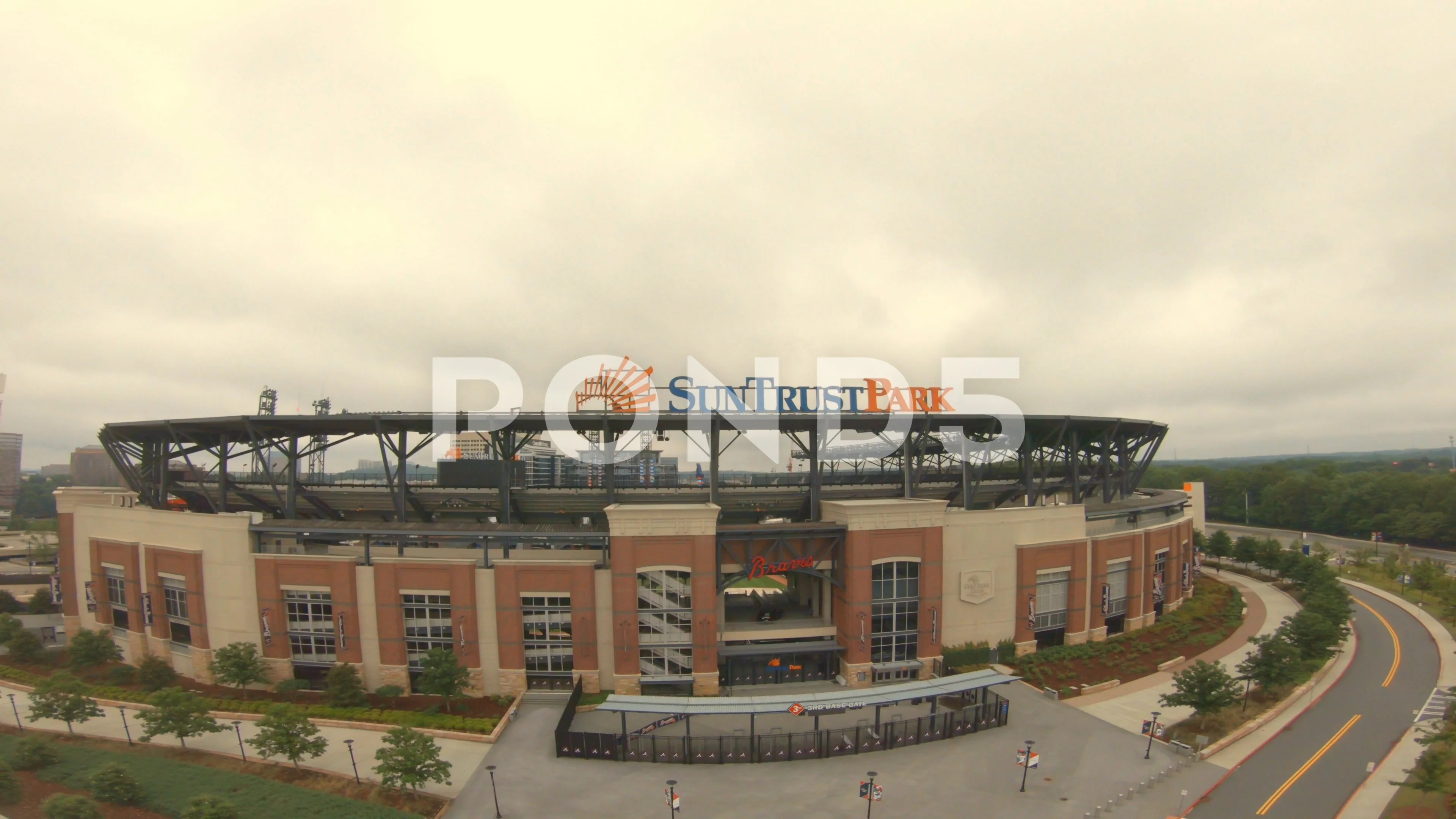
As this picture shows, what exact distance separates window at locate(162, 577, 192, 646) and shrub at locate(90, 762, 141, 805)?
63.0ft

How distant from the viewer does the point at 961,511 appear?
47.4 metres

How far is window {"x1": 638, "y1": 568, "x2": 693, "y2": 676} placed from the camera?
140 ft

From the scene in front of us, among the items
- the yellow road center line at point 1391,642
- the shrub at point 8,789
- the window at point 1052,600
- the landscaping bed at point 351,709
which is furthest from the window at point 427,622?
the yellow road center line at point 1391,642

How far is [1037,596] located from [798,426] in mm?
24226

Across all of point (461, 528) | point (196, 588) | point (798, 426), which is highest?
point (798, 426)

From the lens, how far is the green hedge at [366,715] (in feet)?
124

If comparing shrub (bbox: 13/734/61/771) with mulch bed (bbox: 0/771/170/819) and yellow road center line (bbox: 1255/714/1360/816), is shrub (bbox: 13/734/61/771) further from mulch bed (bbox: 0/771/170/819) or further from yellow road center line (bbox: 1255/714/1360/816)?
yellow road center line (bbox: 1255/714/1360/816)

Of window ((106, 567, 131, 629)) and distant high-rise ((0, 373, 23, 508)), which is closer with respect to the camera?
window ((106, 567, 131, 629))

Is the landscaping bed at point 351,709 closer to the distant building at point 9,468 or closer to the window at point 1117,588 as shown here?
the window at point 1117,588

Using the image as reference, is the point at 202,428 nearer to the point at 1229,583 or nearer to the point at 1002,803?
the point at 1002,803

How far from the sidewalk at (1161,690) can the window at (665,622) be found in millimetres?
27271

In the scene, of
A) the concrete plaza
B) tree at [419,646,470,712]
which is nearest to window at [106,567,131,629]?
tree at [419,646,470,712]

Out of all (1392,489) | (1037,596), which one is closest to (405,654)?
(1037,596)

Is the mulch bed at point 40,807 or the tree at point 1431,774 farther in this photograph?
the mulch bed at point 40,807
